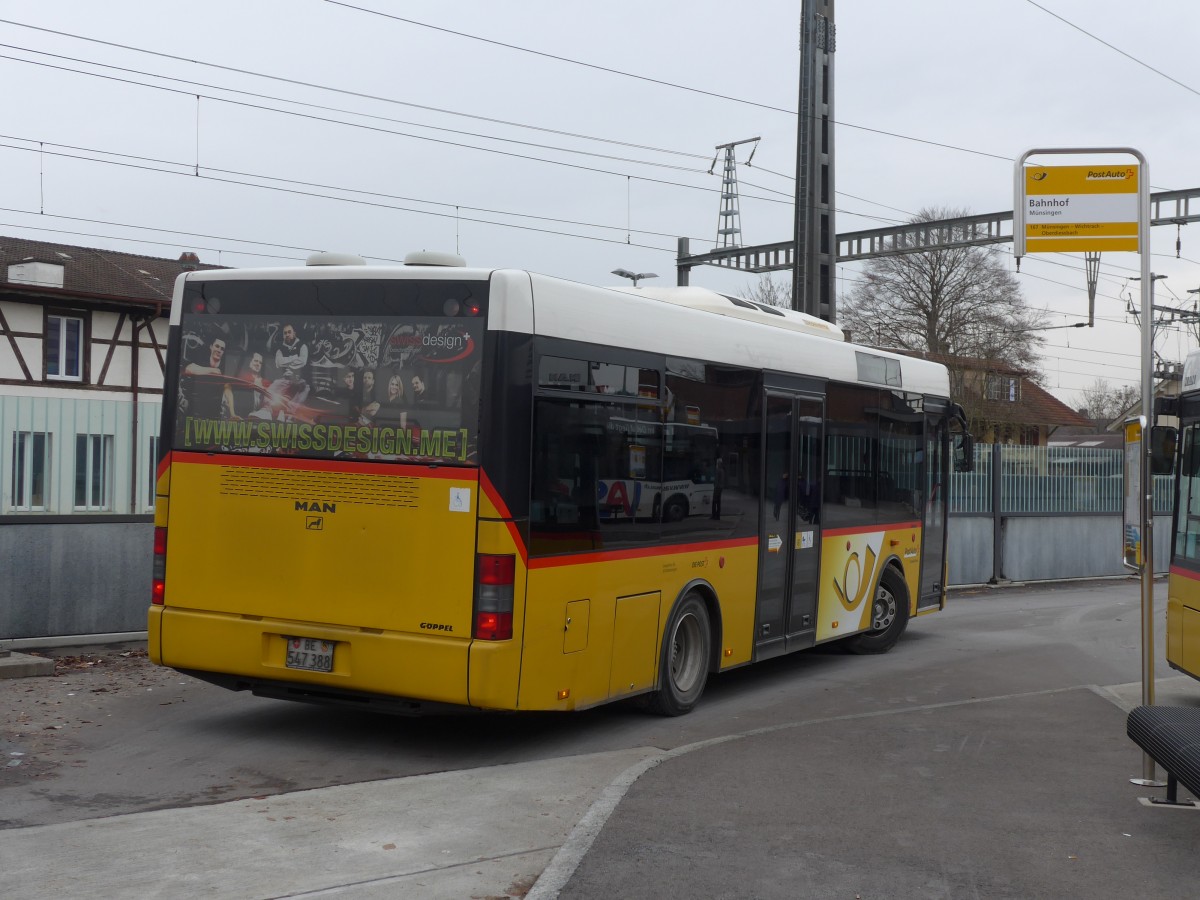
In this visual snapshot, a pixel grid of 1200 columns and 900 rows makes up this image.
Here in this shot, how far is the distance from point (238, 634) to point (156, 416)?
4.51 meters

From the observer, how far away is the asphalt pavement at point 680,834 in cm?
555

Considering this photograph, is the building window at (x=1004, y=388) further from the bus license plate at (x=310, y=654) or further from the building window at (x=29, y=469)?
the bus license plate at (x=310, y=654)

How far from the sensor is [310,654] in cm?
827

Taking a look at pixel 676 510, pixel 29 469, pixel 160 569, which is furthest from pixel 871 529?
pixel 29 469

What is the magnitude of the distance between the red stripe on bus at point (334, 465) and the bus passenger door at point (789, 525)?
3608 millimetres

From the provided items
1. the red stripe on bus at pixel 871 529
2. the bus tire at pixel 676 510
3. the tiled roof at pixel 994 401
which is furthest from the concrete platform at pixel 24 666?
the tiled roof at pixel 994 401

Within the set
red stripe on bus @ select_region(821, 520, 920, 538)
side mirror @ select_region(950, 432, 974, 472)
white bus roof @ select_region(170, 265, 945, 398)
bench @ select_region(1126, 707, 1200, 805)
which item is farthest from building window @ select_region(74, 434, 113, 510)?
bench @ select_region(1126, 707, 1200, 805)

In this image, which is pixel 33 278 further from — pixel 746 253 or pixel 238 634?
pixel 238 634

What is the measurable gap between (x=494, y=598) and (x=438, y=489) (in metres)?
0.71

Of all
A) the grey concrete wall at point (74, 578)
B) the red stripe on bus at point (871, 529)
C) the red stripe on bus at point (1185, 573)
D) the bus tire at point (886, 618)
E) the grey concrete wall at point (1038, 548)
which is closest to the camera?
the red stripe on bus at point (1185, 573)

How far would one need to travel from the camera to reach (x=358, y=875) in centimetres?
563

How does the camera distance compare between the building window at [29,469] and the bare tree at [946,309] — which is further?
the bare tree at [946,309]

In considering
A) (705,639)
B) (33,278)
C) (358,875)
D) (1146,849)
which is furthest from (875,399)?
(33,278)

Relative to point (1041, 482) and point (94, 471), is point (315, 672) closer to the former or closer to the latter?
point (94, 471)
